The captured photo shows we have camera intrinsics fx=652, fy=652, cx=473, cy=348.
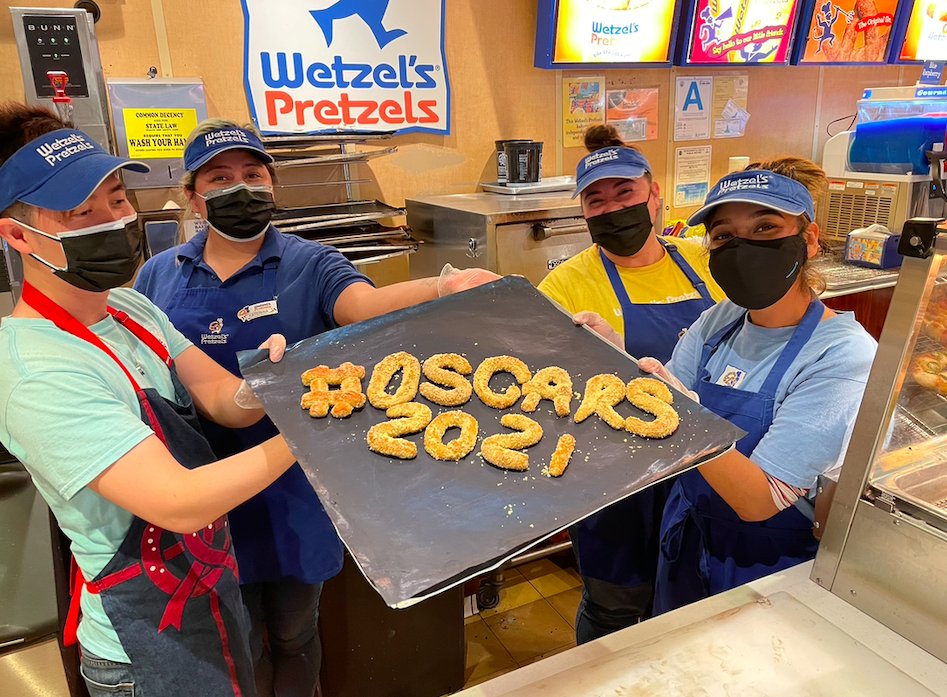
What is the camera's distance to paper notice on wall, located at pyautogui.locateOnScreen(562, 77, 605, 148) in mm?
3426

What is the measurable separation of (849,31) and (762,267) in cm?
361

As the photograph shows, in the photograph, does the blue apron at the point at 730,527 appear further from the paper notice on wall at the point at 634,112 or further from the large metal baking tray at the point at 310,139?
the paper notice on wall at the point at 634,112

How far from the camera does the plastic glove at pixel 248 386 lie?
4.46 feet

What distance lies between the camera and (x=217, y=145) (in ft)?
5.66

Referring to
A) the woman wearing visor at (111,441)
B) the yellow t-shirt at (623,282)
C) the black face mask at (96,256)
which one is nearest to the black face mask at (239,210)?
the woman wearing visor at (111,441)

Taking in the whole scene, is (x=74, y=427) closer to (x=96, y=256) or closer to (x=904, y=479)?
(x=96, y=256)

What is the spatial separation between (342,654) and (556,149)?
8.51 ft

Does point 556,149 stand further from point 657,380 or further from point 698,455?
point 698,455

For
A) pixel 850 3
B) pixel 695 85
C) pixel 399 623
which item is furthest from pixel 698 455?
pixel 850 3

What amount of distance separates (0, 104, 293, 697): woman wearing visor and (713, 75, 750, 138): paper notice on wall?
3463 mm

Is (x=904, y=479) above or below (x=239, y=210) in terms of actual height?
below

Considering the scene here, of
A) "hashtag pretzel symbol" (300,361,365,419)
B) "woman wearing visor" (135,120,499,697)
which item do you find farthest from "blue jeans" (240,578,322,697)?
"hashtag pretzel symbol" (300,361,365,419)

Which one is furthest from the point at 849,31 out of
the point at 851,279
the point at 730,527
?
the point at 730,527

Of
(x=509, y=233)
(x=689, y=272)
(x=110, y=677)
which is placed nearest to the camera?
(x=110, y=677)
